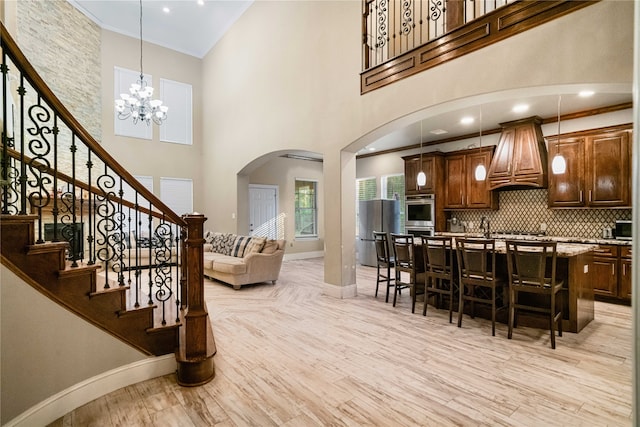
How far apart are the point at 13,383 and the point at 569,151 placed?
24.5ft

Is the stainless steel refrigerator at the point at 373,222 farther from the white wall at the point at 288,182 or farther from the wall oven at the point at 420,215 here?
the white wall at the point at 288,182

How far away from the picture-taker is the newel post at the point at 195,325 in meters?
2.54

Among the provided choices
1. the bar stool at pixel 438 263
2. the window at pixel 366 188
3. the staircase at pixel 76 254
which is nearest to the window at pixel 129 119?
the staircase at pixel 76 254

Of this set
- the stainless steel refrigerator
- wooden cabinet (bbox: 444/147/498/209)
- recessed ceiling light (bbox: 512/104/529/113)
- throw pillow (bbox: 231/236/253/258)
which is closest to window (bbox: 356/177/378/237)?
the stainless steel refrigerator

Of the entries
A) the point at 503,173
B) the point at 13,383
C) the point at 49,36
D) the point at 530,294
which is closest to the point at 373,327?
the point at 530,294

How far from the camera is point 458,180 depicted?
6.96 m

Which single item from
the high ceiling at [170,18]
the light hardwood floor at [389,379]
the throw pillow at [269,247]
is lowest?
the light hardwood floor at [389,379]

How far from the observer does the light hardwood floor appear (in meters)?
2.16

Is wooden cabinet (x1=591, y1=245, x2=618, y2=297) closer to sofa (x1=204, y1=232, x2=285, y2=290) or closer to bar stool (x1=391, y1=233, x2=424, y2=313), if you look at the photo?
bar stool (x1=391, y1=233, x2=424, y2=313)

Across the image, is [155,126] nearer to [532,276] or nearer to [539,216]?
[532,276]

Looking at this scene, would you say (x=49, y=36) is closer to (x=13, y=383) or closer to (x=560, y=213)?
(x=13, y=383)

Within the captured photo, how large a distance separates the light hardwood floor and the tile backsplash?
6.18 feet

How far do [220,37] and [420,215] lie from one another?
7418mm

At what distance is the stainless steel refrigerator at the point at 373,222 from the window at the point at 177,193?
522 cm
